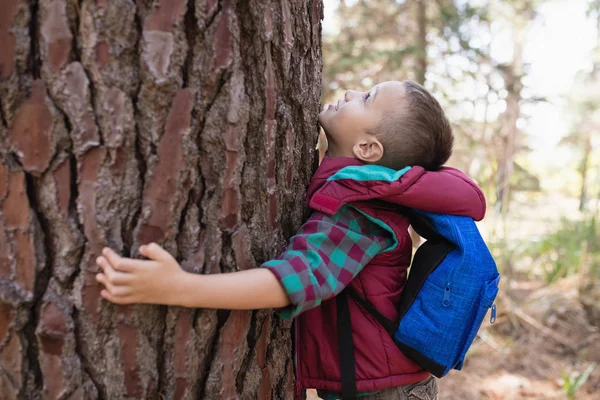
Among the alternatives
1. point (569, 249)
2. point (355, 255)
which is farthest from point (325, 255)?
point (569, 249)

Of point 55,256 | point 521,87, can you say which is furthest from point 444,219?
point 521,87

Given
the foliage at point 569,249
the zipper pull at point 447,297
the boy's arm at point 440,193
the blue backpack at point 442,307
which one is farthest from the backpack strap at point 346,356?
the foliage at point 569,249

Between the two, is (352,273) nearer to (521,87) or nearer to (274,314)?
(274,314)

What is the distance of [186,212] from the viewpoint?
4.19 feet

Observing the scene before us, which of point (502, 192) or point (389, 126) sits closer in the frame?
point (389, 126)

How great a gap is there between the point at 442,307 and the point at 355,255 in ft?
1.19

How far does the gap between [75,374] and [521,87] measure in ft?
24.1

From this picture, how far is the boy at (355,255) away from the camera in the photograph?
1.24m

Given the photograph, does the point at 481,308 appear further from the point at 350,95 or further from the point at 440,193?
the point at 350,95

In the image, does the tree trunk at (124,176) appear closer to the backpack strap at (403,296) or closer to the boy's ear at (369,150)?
the backpack strap at (403,296)

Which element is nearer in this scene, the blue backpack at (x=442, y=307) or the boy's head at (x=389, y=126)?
the blue backpack at (x=442, y=307)

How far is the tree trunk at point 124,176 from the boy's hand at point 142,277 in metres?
0.04

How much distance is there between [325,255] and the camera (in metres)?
1.42

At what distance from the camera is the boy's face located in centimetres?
182
